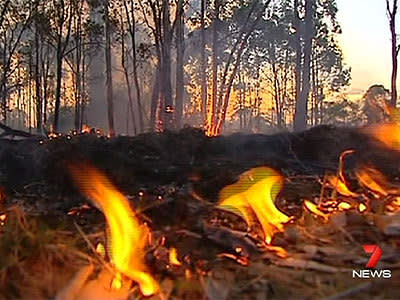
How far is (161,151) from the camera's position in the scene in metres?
8.64

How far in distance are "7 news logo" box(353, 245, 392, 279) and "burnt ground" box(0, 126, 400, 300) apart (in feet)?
0.12

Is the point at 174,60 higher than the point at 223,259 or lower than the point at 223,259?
higher

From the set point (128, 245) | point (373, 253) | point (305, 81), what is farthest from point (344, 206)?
point (305, 81)

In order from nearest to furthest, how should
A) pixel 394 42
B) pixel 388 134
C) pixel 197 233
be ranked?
pixel 197 233 → pixel 388 134 → pixel 394 42

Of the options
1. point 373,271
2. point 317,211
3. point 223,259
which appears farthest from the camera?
point 317,211

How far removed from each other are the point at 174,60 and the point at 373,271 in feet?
94.2

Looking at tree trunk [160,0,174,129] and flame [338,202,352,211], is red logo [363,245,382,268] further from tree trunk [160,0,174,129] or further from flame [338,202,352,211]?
tree trunk [160,0,174,129]

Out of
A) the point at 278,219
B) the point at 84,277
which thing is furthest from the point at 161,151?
the point at 84,277

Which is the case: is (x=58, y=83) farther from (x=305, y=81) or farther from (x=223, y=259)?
(x=223, y=259)

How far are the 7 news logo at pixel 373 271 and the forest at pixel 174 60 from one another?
37.1 feet

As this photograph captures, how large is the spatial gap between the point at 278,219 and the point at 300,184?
2.61 m

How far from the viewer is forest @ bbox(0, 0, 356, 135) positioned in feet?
59.1

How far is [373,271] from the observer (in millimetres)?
2699

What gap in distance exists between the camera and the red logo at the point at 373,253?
9.07 feet
